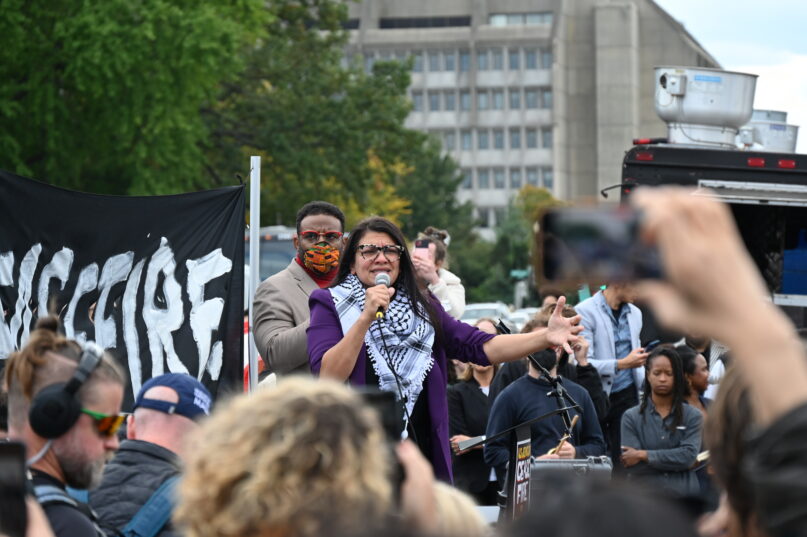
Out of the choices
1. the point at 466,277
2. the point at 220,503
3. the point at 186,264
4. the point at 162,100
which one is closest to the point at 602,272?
the point at 220,503

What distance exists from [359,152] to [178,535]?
102 ft

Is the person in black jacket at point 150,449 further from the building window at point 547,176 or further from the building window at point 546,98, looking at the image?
the building window at point 546,98

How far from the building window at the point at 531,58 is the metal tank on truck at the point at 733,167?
108 meters

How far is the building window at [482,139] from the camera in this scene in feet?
401

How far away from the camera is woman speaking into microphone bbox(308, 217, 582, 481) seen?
5434mm

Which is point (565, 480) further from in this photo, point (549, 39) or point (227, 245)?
point (549, 39)

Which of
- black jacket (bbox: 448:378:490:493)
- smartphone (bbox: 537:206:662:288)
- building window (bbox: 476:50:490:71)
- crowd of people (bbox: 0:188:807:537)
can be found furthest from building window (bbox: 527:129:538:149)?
smartphone (bbox: 537:206:662:288)

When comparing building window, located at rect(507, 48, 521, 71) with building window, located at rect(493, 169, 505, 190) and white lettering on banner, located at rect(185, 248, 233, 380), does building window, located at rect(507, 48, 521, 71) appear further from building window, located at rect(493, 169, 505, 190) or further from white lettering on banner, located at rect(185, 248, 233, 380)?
white lettering on banner, located at rect(185, 248, 233, 380)

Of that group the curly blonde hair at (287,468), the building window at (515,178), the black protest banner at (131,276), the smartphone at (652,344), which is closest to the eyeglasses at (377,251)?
the black protest banner at (131,276)

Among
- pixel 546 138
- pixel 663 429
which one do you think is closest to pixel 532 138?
pixel 546 138

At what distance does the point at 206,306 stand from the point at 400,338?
2.28m

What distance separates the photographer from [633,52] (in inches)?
4446

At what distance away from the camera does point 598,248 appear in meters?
1.85

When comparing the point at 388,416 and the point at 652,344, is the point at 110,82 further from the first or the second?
the point at 388,416
